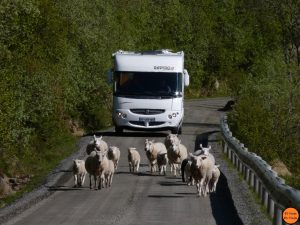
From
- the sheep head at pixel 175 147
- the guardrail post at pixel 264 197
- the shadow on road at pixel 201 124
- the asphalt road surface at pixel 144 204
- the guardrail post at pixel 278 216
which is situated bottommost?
the shadow on road at pixel 201 124

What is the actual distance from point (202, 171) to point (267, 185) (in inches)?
163

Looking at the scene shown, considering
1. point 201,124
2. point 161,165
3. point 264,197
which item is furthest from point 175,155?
point 201,124

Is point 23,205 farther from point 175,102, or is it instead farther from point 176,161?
point 175,102

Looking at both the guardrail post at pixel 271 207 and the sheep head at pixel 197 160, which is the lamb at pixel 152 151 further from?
the guardrail post at pixel 271 207

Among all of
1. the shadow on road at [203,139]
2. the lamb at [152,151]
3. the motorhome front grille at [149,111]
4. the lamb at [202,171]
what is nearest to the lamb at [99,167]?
the lamb at [202,171]

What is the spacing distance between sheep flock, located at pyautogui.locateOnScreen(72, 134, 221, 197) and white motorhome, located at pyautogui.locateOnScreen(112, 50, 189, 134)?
888 centimetres

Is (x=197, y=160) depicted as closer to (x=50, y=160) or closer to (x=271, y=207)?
(x=271, y=207)

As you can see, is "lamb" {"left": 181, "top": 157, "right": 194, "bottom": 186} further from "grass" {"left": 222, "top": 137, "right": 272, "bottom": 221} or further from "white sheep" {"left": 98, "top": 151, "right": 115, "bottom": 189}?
"white sheep" {"left": 98, "top": 151, "right": 115, "bottom": 189}

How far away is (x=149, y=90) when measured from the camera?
3734 centimetres

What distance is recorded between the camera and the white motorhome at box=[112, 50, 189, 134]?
37.3 metres

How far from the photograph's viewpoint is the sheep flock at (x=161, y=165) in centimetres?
2003

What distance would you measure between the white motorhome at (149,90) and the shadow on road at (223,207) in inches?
589

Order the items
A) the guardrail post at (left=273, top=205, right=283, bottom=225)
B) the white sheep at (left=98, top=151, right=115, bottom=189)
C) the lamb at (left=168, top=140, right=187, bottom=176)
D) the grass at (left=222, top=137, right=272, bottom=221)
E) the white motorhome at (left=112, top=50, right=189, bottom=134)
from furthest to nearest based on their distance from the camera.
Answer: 1. the white motorhome at (left=112, top=50, right=189, bottom=134)
2. the lamb at (left=168, top=140, right=187, bottom=176)
3. the white sheep at (left=98, top=151, right=115, bottom=189)
4. the grass at (left=222, top=137, right=272, bottom=221)
5. the guardrail post at (left=273, top=205, right=283, bottom=225)

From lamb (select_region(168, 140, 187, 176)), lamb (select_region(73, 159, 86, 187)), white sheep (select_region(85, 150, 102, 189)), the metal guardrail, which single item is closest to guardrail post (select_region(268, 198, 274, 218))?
the metal guardrail
